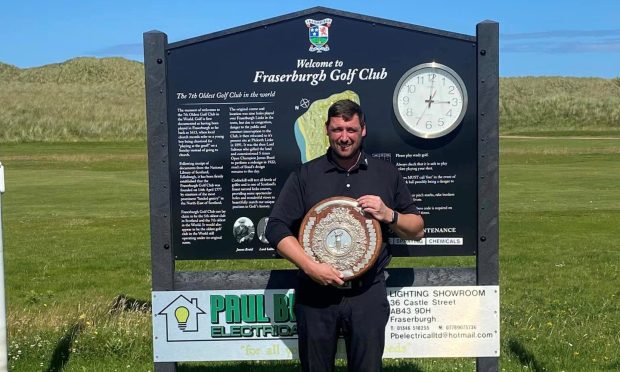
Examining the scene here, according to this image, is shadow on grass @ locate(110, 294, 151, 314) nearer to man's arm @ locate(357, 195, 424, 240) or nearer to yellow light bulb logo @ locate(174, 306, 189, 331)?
yellow light bulb logo @ locate(174, 306, 189, 331)

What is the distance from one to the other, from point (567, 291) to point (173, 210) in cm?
648

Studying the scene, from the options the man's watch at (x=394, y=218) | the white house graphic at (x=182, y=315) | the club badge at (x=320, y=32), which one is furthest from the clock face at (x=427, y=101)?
the white house graphic at (x=182, y=315)

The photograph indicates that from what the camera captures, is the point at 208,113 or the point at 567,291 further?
the point at 567,291

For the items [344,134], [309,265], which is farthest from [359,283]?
[344,134]

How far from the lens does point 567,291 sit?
10555 millimetres

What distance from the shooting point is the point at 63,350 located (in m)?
6.82

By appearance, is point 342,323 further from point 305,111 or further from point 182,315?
point 305,111

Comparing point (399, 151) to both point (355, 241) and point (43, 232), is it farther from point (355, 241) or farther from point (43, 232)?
point (43, 232)

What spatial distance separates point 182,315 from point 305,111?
1.75 metres

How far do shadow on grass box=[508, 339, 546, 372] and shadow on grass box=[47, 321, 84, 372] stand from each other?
3.74 metres

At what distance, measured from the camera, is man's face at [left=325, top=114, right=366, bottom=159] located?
4871 mm

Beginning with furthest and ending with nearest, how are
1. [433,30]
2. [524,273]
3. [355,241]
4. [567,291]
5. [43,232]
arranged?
[43,232]
[524,273]
[567,291]
[433,30]
[355,241]

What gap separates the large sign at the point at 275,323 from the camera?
5918mm

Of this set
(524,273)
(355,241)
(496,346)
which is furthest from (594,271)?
(355,241)
